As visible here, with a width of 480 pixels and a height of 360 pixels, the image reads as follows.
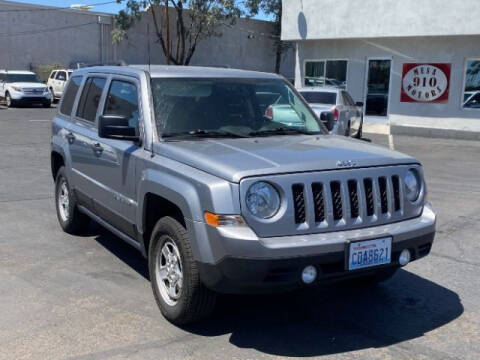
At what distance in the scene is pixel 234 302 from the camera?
461cm

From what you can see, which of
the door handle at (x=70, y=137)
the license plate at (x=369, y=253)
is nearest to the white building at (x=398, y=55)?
A: the door handle at (x=70, y=137)

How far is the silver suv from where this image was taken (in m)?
3.54

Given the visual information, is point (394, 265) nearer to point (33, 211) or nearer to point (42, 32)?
point (33, 211)

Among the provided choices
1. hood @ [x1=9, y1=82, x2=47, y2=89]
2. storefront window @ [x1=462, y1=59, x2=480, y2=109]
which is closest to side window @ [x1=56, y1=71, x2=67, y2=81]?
hood @ [x1=9, y1=82, x2=47, y2=89]

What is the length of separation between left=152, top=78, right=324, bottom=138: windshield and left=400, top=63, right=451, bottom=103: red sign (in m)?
14.4

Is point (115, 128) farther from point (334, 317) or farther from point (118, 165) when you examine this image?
point (334, 317)

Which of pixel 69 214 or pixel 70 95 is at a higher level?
pixel 70 95

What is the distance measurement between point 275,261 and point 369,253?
28.1 inches

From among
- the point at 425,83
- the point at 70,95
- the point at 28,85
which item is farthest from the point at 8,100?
the point at 70,95

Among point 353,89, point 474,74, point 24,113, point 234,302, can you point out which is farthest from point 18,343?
point 24,113

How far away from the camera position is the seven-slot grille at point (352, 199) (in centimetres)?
366

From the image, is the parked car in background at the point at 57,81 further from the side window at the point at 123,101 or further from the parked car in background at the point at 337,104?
the side window at the point at 123,101

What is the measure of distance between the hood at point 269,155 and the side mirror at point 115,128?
299 mm

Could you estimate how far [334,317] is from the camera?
4.36 meters
